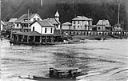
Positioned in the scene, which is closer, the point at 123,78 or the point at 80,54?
the point at 123,78

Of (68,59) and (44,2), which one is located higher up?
(44,2)

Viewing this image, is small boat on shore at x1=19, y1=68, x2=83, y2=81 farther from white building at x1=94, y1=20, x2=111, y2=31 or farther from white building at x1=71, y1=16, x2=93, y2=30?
white building at x1=94, y1=20, x2=111, y2=31

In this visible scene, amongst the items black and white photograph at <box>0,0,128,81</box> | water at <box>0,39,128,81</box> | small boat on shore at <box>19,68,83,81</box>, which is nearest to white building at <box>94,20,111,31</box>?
black and white photograph at <box>0,0,128,81</box>

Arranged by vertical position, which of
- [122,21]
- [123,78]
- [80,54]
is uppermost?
[122,21]

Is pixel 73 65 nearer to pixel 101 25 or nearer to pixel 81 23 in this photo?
pixel 81 23

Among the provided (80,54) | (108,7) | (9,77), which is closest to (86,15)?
(108,7)

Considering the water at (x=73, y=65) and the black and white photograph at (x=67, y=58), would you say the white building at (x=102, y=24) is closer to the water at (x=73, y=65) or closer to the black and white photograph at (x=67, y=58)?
the black and white photograph at (x=67, y=58)

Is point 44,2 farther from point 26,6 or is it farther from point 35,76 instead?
point 35,76
